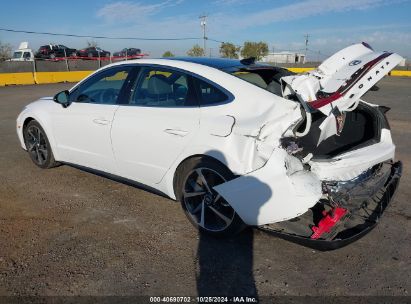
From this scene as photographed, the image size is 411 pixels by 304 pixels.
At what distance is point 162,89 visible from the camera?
3871mm

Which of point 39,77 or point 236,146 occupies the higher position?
point 236,146

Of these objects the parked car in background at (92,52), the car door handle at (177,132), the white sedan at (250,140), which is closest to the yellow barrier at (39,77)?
the parked car in background at (92,52)

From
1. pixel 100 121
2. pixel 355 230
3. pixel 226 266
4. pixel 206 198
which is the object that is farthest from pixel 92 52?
pixel 355 230

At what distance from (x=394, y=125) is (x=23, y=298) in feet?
29.7

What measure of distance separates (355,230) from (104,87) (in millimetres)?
3116

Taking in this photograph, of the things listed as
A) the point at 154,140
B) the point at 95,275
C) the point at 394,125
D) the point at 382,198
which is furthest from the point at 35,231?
the point at 394,125

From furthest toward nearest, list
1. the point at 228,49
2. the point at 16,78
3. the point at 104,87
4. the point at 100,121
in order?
1. the point at 228,49
2. the point at 16,78
3. the point at 104,87
4. the point at 100,121

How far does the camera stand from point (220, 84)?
3.42 meters

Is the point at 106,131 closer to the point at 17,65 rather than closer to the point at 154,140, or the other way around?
the point at 154,140

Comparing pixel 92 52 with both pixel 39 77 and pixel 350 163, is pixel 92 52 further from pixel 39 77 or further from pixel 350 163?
pixel 350 163

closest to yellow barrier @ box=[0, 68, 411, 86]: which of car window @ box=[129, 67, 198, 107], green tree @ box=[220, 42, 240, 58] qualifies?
car window @ box=[129, 67, 198, 107]

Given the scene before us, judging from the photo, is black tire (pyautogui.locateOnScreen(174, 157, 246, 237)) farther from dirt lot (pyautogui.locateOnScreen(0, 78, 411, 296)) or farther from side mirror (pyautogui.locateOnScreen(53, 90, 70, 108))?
side mirror (pyautogui.locateOnScreen(53, 90, 70, 108))

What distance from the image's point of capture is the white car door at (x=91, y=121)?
13.8 ft

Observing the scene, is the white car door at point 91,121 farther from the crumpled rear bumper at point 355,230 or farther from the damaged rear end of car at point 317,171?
the crumpled rear bumper at point 355,230
